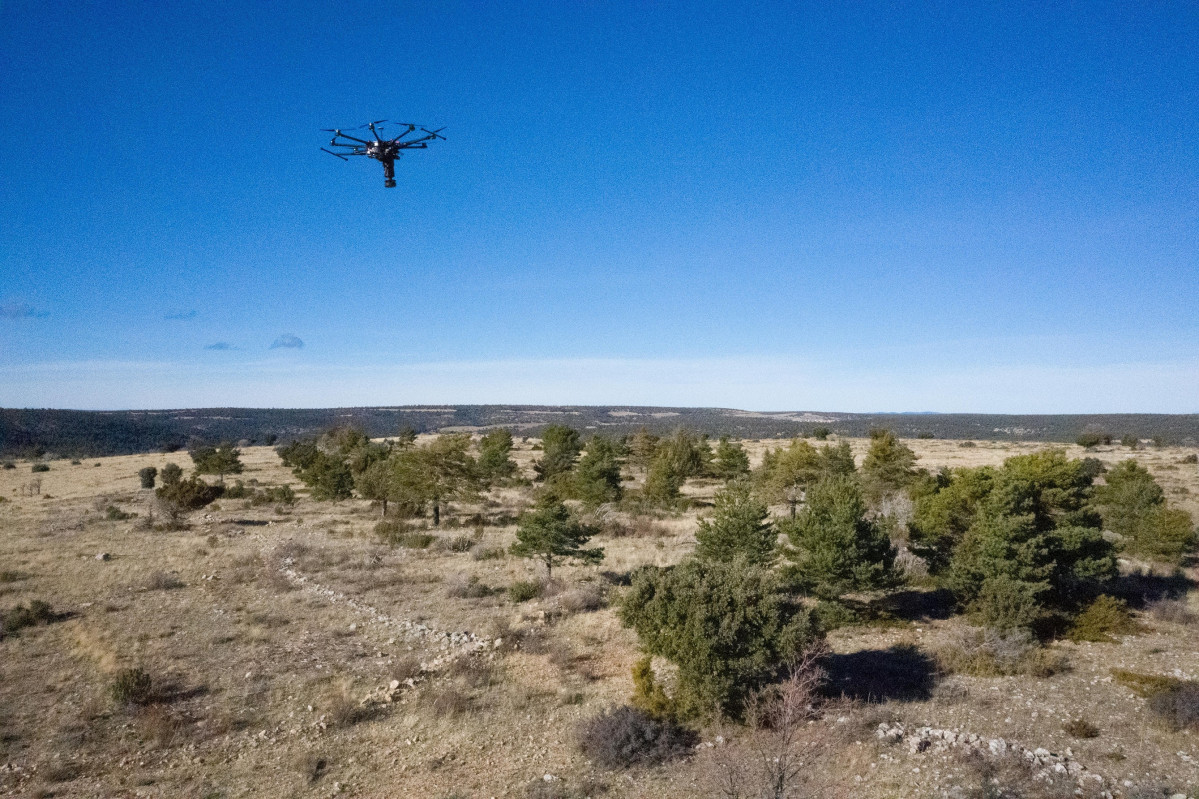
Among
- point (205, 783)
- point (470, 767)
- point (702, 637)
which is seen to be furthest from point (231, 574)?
point (702, 637)

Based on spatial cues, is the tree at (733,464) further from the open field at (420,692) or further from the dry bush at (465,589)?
the dry bush at (465,589)

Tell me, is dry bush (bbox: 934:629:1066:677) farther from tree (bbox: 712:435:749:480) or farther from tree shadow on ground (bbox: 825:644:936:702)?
tree (bbox: 712:435:749:480)

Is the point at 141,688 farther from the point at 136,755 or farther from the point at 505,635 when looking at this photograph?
the point at 505,635

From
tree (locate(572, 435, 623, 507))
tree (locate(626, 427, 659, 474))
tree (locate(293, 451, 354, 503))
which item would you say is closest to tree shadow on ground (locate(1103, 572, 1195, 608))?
tree (locate(572, 435, 623, 507))

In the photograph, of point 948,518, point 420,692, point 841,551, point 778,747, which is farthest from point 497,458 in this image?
point 778,747

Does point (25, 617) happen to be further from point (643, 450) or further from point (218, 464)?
point (643, 450)

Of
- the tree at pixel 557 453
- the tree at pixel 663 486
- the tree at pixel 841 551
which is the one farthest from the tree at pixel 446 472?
the tree at pixel 841 551
